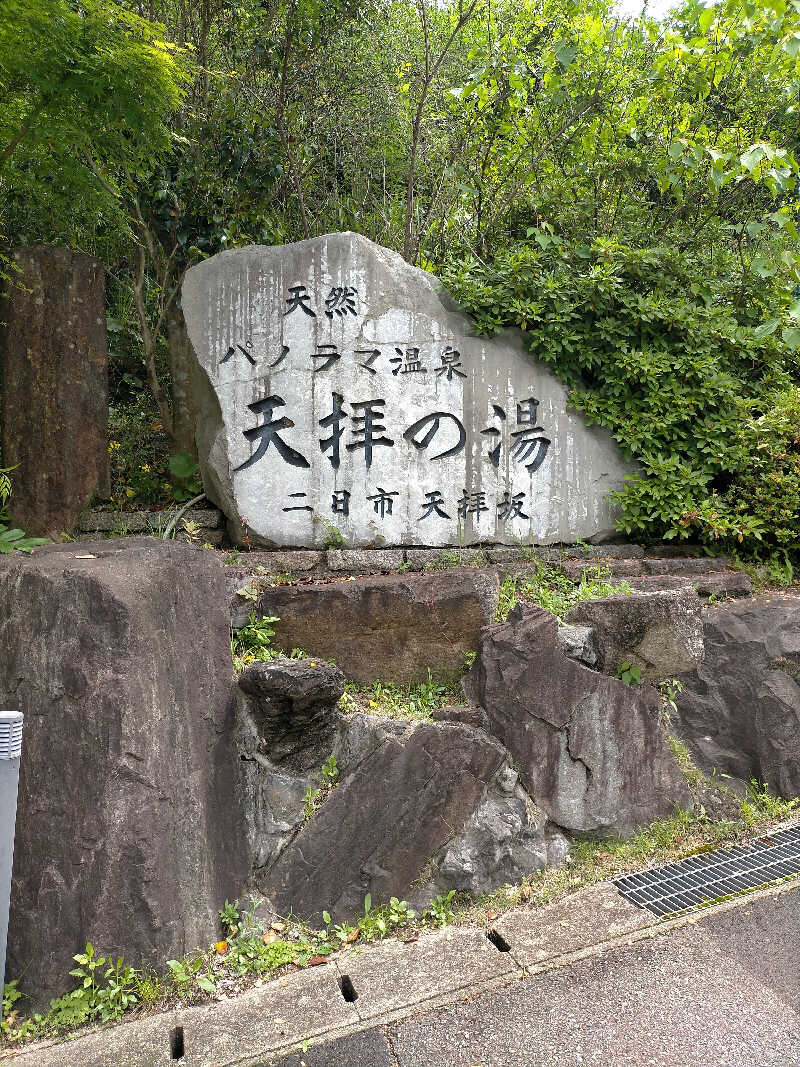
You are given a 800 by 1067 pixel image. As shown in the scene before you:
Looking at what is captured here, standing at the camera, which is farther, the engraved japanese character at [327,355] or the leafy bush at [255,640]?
the engraved japanese character at [327,355]

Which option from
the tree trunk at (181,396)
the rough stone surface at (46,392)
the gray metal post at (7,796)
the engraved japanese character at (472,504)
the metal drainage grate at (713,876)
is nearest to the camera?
the gray metal post at (7,796)

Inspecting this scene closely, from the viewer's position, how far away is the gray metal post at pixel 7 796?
226cm

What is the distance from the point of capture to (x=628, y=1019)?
2479 mm

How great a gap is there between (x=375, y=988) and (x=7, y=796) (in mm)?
1569

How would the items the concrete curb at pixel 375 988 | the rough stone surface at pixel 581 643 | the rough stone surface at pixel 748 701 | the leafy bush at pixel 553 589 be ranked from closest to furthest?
the concrete curb at pixel 375 988 → the rough stone surface at pixel 581 643 → the rough stone surface at pixel 748 701 → the leafy bush at pixel 553 589

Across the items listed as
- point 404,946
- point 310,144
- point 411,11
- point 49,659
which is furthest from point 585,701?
point 411,11

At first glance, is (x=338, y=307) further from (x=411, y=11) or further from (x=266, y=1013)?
(x=411, y=11)

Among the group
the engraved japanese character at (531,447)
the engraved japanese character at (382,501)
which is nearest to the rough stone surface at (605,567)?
the engraved japanese character at (531,447)

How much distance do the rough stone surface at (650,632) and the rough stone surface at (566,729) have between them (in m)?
0.17

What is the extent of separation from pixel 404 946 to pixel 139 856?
1195mm

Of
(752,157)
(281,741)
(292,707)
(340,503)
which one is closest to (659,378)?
(752,157)

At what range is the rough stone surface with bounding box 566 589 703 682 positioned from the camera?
3740 millimetres

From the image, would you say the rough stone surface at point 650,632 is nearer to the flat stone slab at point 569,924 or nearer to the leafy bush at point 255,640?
the flat stone slab at point 569,924

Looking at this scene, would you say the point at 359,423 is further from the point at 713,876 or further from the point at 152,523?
the point at 713,876
